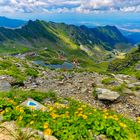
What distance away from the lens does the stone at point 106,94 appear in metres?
36.3

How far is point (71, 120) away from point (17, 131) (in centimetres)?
244

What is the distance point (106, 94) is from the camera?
37.4 m

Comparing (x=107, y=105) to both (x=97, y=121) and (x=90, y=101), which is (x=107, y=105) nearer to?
(x=90, y=101)

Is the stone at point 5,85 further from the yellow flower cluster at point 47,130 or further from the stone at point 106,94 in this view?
the yellow flower cluster at point 47,130

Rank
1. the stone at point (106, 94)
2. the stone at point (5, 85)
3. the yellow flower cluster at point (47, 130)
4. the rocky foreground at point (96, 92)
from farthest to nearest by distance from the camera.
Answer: the stone at point (5, 85)
the stone at point (106, 94)
the rocky foreground at point (96, 92)
the yellow flower cluster at point (47, 130)

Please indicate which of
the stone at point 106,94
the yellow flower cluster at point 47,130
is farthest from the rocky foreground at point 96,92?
the yellow flower cluster at point 47,130

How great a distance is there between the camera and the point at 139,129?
15023 millimetres

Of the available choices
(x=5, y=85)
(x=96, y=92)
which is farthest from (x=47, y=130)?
(x=5, y=85)

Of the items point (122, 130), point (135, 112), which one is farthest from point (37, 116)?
point (135, 112)

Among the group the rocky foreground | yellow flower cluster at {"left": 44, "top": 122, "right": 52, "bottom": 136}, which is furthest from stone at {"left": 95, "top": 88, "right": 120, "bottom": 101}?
yellow flower cluster at {"left": 44, "top": 122, "right": 52, "bottom": 136}

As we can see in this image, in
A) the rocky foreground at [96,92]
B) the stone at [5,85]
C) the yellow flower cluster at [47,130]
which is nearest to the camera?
the yellow flower cluster at [47,130]

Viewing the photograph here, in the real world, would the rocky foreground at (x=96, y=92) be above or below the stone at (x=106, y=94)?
below

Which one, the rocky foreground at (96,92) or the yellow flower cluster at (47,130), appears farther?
the rocky foreground at (96,92)

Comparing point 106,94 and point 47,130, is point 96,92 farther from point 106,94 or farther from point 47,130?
point 47,130
